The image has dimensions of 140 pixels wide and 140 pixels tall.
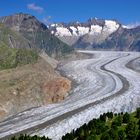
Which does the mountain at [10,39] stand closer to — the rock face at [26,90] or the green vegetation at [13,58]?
the green vegetation at [13,58]

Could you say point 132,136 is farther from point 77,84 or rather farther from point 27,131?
point 77,84

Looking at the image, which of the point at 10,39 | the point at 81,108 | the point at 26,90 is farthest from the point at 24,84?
the point at 10,39

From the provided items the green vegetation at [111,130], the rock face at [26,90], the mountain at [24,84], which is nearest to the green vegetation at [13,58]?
the mountain at [24,84]

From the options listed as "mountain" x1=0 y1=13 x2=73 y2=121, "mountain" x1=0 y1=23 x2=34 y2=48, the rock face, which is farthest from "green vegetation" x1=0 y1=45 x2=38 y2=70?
"mountain" x1=0 y1=23 x2=34 y2=48

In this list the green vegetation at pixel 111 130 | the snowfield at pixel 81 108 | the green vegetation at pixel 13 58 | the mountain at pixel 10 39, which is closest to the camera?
the green vegetation at pixel 111 130

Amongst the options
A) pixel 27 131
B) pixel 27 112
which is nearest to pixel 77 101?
pixel 27 112

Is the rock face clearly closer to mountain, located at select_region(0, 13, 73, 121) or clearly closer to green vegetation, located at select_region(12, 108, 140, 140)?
mountain, located at select_region(0, 13, 73, 121)
